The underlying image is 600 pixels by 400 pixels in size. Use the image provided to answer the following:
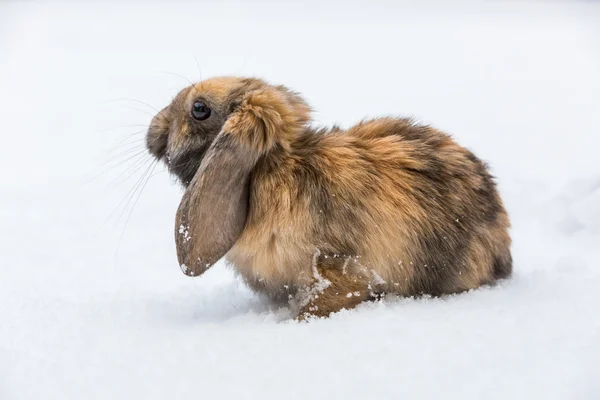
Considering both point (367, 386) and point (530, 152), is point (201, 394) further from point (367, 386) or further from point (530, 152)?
point (530, 152)

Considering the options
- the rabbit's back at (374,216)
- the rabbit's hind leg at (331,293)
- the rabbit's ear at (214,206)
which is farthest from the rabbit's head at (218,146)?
the rabbit's hind leg at (331,293)

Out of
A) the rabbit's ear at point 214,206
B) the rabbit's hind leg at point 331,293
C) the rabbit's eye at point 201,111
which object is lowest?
the rabbit's hind leg at point 331,293

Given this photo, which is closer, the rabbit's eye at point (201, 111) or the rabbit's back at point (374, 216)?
the rabbit's back at point (374, 216)

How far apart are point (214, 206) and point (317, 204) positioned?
1.67ft

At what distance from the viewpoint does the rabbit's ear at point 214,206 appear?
11.6ft

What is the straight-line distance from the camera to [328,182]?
3652mm

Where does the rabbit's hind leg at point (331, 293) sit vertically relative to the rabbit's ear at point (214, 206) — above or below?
below

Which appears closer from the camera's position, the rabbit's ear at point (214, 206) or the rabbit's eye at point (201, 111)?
the rabbit's ear at point (214, 206)

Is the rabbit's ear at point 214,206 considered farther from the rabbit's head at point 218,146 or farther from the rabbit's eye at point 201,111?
the rabbit's eye at point 201,111

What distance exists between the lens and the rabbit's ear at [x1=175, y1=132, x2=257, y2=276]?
3.53 meters

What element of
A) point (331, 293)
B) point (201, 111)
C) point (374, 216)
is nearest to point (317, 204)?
point (374, 216)

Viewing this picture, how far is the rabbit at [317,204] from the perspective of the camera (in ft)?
11.6

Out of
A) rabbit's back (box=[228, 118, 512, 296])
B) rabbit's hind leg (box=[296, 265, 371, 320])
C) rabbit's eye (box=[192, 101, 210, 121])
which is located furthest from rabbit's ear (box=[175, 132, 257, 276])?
rabbit's hind leg (box=[296, 265, 371, 320])

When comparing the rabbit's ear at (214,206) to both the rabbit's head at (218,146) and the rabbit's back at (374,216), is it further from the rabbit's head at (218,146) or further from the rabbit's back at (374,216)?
the rabbit's back at (374,216)
